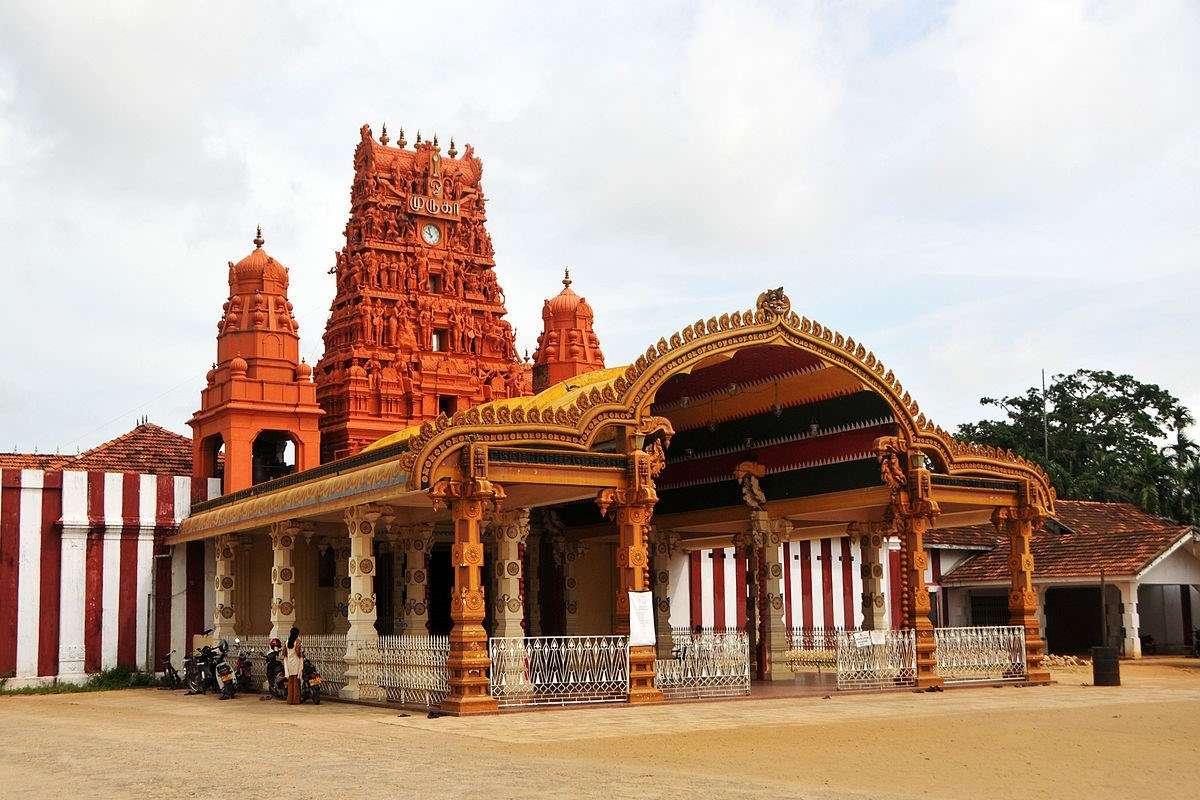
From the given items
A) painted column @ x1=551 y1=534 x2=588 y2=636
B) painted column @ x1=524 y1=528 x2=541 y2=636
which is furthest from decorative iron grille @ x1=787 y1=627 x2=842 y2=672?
painted column @ x1=524 y1=528 x2=541 y2=636

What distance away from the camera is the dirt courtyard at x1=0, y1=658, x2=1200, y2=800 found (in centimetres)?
970

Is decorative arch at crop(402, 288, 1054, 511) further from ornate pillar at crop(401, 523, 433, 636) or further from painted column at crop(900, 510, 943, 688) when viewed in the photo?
ornate pillar at crop(401, 523, 433, 636)

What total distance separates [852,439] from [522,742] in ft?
31.3

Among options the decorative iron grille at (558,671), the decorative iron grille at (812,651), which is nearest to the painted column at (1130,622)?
the decorative iron grille at (812,651)

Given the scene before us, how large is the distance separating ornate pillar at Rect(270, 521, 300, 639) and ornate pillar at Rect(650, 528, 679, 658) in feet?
23.1

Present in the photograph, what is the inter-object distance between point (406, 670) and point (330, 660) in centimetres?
224

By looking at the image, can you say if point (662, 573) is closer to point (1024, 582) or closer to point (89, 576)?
point (1024, 582)

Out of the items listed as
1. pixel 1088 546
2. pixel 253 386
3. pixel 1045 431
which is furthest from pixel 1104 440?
pixel 253 386

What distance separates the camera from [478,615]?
53.3ft

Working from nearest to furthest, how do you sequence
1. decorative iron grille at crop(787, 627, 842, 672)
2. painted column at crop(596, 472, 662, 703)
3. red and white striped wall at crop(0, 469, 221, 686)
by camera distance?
painted column at crop(596, 472, 662, 703) < red and white striped wall at crop(0, 469, 221, 686) < decorative iron grille at crop(787, 627, 842, 672)

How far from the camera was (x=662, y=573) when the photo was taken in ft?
81.4

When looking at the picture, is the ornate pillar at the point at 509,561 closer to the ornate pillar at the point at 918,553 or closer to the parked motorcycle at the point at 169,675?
the ornate pillar at the point at 918,553

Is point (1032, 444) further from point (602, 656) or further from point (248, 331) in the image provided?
point (602, 656)

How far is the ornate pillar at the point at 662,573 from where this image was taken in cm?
2467
